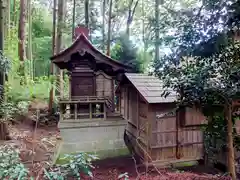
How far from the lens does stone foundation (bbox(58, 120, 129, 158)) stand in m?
6.97

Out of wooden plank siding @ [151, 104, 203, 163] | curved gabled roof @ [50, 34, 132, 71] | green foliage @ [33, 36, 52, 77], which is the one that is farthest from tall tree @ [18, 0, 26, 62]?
wooden plank siding @ [151, 104, 203, 163]

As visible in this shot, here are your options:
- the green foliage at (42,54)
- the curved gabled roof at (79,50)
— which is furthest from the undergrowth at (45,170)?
the green foliage at (42,54)

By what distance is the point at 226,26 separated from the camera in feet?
10.2

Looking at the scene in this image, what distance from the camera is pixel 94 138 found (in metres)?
7.16

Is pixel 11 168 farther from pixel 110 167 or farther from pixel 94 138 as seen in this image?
pixel 94 138

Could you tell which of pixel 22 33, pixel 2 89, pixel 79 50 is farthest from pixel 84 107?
pixel 22 33

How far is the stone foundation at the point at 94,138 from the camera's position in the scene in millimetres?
6973

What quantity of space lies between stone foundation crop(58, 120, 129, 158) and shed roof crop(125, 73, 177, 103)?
1.35 metres

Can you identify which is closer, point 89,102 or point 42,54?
point 89,102

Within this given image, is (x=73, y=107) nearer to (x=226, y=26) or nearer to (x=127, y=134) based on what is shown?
(x=127, y=134)

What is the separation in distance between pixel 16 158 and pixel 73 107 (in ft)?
16.7

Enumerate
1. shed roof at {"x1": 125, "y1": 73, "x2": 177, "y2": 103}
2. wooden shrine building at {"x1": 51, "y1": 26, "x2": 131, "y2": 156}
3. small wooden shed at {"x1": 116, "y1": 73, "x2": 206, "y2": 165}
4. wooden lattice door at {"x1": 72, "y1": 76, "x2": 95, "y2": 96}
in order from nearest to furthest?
shed roof at {"x1": 125, "y1": 73, "x2": 177, "y2": 103}, small wooden shed at {"x1": 116, "y1": 73, "x2": 206, "y2": 165}, wooden shrine building at {"x1": 51, "y1": 26, "x2": 131, "y2": 156}, wooden lattice door at {"x1": 72, "y1": 76, "x2": 95, "y2": 96}

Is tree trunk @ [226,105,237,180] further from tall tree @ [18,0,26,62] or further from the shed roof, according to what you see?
tall tree @ [18,0,26,62]

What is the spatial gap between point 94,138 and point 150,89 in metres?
2.40
